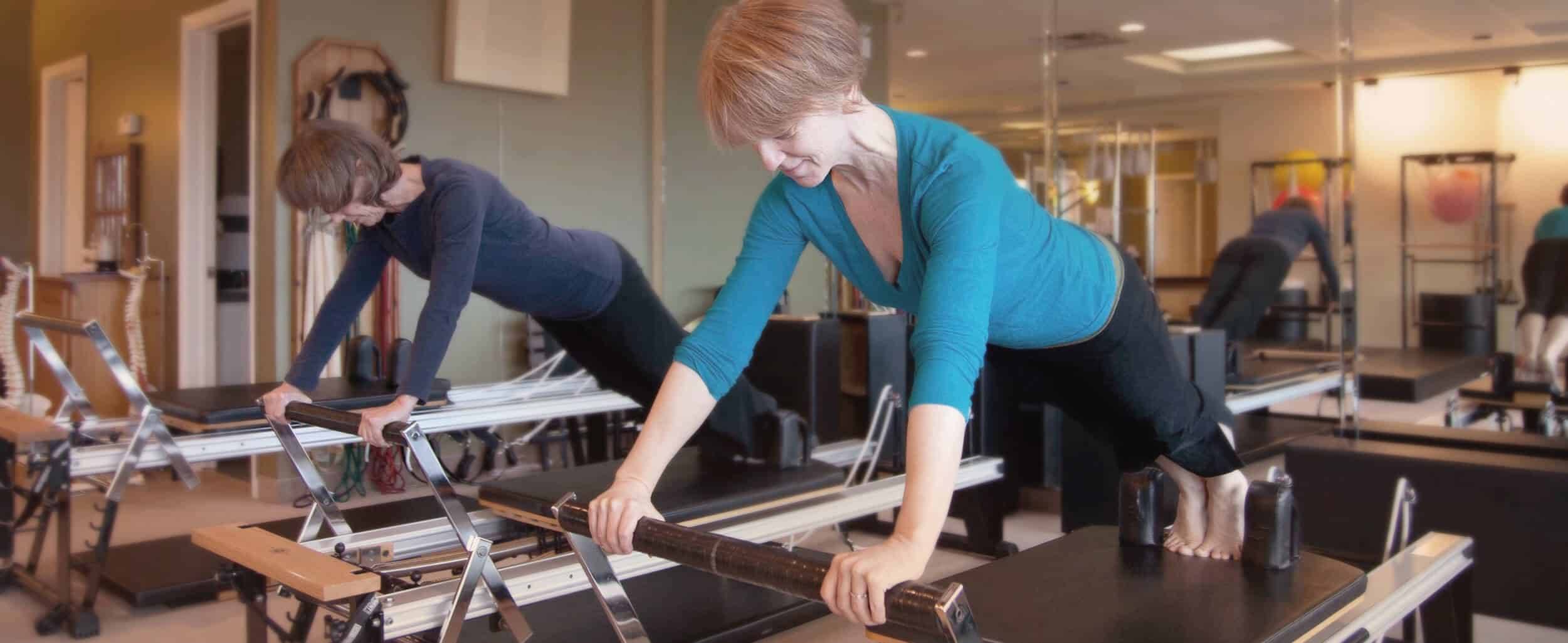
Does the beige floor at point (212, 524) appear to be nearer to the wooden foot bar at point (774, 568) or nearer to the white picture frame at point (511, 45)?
the wooden foot bar at point (774, 568)

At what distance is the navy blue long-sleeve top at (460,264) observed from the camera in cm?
224

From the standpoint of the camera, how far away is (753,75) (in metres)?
1.23

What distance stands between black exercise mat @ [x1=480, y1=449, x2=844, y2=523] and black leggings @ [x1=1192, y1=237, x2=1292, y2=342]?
165 cm

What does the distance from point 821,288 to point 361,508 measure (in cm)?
338

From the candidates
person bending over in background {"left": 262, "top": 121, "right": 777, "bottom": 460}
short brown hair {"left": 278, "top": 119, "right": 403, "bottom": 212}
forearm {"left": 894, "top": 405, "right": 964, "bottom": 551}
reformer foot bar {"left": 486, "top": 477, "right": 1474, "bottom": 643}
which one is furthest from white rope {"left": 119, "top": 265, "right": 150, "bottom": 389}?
forearm {"left": 894, "top": 405, "right": 964, "bottom": 551}

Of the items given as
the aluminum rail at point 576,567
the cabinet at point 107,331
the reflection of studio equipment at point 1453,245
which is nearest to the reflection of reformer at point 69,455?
the aluminum rail at point 576,567

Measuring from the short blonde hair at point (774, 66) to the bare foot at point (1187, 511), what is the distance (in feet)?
3.96

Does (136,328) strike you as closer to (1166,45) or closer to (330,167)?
(330,167)

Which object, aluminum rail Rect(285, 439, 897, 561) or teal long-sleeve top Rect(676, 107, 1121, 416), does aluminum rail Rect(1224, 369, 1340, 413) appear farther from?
aluminum rail Rect(285, 439, 897, 561)

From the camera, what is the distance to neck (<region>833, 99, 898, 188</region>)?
144 cm

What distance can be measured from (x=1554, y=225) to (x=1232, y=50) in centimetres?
106

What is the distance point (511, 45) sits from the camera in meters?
4.79

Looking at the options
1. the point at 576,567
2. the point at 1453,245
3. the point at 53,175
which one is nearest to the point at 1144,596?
the point at 576,567

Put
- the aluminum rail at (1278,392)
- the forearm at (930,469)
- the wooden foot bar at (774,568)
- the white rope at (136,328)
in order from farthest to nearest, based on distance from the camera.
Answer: the white rope at (136,328)
the aluminum rail at (1278,392)
the forearm at (930,469)
the wooden foot bar at (774,568)
